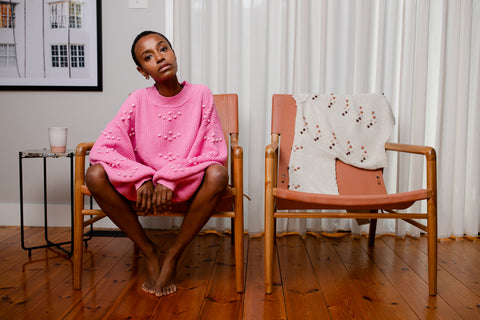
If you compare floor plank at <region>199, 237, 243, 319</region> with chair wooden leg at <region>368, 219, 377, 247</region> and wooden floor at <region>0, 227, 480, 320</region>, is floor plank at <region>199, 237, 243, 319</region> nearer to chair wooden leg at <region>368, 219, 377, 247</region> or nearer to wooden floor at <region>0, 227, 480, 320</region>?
wooden floor at <region>0, 227, 480, 320</region>

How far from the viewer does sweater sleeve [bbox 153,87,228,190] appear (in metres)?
1.29

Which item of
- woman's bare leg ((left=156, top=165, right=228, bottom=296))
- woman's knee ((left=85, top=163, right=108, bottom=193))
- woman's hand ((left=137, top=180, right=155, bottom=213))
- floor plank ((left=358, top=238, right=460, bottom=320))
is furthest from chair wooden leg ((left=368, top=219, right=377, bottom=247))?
woman's knee ((left=85, top=163, right=108, bottom=193))

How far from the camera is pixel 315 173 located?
1.71 meters

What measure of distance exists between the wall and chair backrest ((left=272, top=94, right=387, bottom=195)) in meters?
0.82

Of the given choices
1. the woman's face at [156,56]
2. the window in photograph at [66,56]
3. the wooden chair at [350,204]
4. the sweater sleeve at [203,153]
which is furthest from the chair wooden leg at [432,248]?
the window in photograph at [66,56]

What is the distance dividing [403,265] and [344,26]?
1.30m

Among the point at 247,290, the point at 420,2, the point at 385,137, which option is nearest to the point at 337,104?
the point at 385,137

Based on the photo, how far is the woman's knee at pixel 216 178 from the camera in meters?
1.30

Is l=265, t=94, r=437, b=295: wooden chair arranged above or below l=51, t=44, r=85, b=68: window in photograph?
below

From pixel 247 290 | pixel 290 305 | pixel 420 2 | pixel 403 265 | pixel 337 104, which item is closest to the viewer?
pixel 290 305

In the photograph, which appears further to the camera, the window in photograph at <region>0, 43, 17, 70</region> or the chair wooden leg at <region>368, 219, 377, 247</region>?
the window in photograph at <region>0, 43, 17, 70</region>

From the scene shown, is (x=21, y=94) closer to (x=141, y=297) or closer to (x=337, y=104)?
(x=141, y=297)

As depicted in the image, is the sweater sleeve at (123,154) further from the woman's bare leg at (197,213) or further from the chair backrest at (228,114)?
the chair backrest at (228,114)

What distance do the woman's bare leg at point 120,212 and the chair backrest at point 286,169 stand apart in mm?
639
